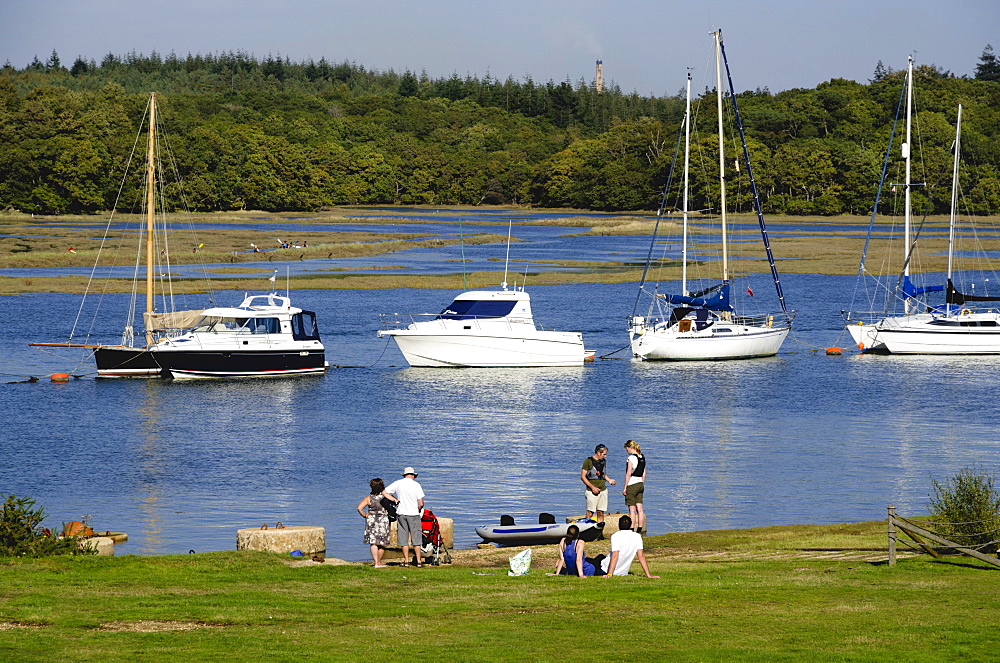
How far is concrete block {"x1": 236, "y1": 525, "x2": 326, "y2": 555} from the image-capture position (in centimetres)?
2116

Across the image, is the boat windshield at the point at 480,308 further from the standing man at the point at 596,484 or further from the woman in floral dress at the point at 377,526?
the woman in floral dress at the point at 377,526

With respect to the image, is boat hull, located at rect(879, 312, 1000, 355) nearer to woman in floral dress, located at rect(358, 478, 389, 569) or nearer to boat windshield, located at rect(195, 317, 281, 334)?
boat windshield, located at rect(195, 317, 281, 334)

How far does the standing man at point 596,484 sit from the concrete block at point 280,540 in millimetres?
5004

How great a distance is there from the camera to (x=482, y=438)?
1503 inches

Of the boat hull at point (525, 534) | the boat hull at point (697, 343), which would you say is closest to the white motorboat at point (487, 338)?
the boat hull at point (697, 343)

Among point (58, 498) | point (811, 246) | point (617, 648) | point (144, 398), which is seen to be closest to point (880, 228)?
point (811, 246)

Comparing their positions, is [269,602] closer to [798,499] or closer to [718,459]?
[798,499]

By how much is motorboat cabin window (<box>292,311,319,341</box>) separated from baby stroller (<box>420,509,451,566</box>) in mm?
30723

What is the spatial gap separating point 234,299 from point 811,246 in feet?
242

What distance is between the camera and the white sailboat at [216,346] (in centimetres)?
4972

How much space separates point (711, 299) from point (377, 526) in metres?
36.8

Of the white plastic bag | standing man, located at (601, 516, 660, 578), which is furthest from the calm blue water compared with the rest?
standing man, located at (601, 516, 660, 578)

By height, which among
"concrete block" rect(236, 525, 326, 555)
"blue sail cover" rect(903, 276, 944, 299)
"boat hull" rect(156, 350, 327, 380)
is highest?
"blue sail cover" rect(903, 276, 944, 299)

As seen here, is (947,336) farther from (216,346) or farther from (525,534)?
(525,534)
